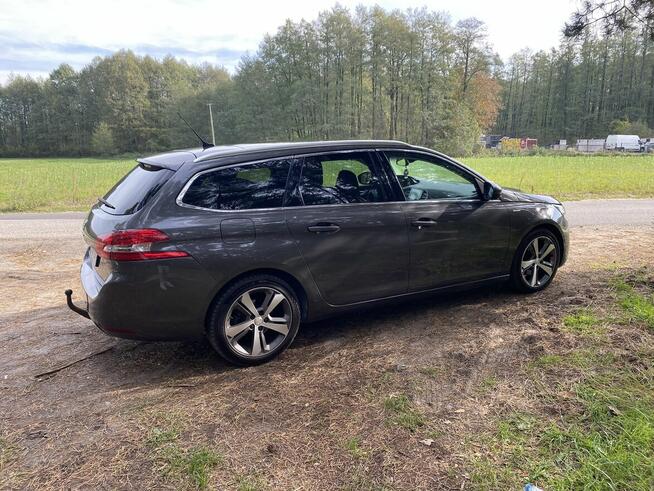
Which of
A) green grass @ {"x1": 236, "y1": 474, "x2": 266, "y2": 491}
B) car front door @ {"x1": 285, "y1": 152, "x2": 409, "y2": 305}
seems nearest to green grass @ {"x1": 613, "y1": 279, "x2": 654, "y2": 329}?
car front door @ {"x1": 285, "y1": 152, "x2": 409, "y2": 305}

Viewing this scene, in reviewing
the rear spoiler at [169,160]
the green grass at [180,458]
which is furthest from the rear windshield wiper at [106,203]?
the green grass at [180,458]

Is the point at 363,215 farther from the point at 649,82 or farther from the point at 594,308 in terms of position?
the point at 649,82

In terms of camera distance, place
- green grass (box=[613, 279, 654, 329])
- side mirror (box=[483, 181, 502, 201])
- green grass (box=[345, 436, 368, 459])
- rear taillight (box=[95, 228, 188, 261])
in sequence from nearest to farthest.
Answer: green grass (box=[345, 436, 368, 459])
rear taillight (box=[95, 228, 188, 261])
green grass (box=[613, 279, 654, 329])
side mirror (box=[483, 181, 502, 201])

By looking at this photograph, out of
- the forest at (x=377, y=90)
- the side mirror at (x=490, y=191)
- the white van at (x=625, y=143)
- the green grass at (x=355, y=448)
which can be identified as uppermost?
the forest at (x=377, y=90)

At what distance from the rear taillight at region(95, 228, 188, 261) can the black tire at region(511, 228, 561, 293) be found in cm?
352

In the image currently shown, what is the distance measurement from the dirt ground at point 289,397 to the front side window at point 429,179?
1168mm

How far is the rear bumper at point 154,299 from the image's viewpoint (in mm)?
3162

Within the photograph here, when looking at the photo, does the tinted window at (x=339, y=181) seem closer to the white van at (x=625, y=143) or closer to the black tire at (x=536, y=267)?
the black tire at (x=536, y=267)

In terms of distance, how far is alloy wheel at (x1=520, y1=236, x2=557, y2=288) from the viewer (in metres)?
4.83

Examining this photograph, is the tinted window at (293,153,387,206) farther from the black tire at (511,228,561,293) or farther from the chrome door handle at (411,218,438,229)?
the black tire at (511,228,561,293)

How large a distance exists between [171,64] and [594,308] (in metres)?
99.7

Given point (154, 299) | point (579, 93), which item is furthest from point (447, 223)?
point (579, 93)

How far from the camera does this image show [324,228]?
3705mm

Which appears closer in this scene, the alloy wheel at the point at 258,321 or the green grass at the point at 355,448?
the green grass at the point at 355,448
